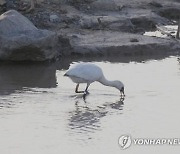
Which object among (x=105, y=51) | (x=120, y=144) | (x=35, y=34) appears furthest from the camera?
(x=105, y=51)

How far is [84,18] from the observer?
19516mm

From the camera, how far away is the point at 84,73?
11797 mm

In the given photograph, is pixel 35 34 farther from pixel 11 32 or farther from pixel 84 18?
pixel 84 18

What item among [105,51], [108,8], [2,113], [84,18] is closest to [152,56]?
[105,51]

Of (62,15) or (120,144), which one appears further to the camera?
(62,15)

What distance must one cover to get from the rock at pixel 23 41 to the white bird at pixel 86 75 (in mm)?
2917

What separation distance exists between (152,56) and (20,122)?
24.3 feet

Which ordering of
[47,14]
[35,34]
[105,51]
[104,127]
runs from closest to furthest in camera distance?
1. [104,127]
2. [35,34]
3. [105,51]
4. [47,14]

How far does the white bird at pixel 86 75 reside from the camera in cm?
1175

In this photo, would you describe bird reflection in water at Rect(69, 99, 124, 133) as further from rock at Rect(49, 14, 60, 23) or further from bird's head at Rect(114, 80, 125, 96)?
rock at Rect(49, 14, 60, 23)

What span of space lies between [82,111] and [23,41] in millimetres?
4200

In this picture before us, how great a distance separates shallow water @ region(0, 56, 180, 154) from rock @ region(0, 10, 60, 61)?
0.28 metres

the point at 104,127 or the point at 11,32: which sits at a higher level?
the point at 11,32

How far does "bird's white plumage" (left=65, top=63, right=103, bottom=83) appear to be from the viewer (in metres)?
11.7
